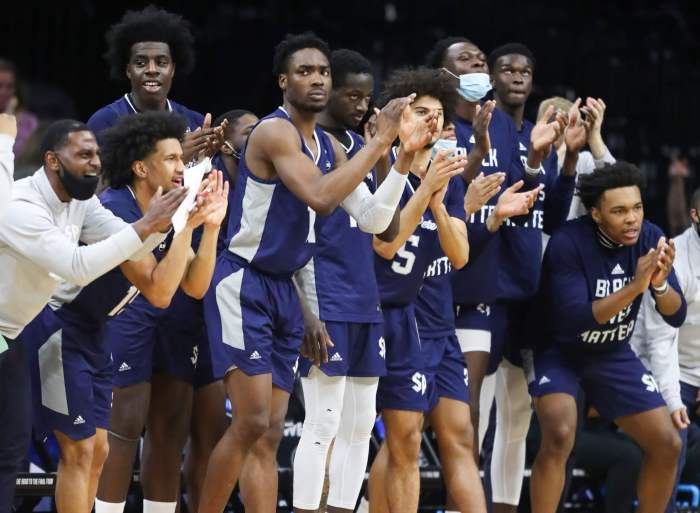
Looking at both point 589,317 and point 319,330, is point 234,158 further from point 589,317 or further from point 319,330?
point 589,317

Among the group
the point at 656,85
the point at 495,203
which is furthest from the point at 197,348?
the point at 656,85

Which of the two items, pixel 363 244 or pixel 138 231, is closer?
pixel 138 231

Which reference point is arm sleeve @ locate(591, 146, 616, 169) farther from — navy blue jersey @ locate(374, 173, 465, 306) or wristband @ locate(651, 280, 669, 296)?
navy blue jersey @ locate(374, 173, 465, 306)

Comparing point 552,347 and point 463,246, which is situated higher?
point 463,246

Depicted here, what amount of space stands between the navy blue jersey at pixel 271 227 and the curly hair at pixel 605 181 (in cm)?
170

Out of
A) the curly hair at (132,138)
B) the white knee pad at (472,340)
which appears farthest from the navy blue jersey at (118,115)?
the white knee pad at (472,340)

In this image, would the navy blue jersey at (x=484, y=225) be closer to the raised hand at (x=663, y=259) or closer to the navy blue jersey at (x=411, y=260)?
the navy blue jersey at (x=411, y=260)

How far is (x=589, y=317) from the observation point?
22.4 ft

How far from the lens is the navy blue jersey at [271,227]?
5.82 m

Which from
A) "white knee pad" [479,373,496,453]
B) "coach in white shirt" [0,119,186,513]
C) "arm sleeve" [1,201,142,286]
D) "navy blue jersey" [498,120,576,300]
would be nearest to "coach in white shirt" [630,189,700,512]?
"navy blue jersey" [498,120,576,300]

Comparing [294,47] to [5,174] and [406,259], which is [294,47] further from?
[5,174]

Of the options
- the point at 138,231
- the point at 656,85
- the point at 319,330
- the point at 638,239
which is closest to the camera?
the point at 138,231

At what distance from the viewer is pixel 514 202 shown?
6562 mm

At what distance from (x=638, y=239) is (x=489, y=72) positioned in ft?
3.71
